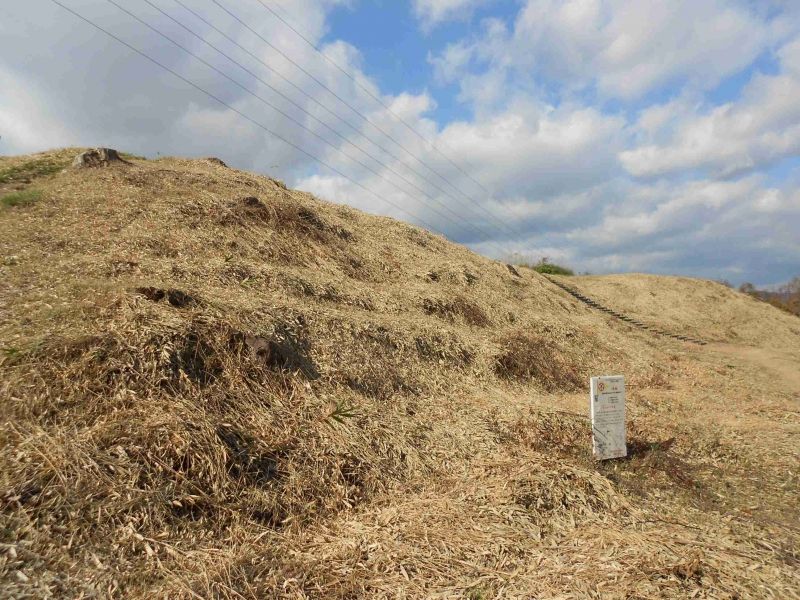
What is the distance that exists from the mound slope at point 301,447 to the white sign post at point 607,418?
0.61 feet

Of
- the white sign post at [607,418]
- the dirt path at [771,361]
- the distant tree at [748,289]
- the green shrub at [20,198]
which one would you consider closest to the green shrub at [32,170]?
the green shrub at [20,198]

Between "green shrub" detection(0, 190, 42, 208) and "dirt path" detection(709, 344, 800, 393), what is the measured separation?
18.2m

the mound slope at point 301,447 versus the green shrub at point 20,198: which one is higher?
the green shrub at point 20,198

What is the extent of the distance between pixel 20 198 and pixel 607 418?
1003 centimetres

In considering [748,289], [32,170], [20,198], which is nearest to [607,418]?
[20,198]

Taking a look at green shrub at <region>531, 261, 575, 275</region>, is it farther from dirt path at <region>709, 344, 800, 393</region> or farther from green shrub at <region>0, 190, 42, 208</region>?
green shrub at <region>0, 190, 42, 208</region>

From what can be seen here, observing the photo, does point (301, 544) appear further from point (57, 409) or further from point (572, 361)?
point (572, 361)

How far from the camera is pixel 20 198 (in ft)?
29.8

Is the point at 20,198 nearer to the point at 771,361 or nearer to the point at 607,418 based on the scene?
the point at 607,418

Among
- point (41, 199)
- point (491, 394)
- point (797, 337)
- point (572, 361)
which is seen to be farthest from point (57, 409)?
point (797, 337)

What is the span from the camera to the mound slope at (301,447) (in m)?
3.55

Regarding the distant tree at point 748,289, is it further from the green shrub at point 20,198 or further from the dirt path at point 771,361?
the green shrub at point 20,198

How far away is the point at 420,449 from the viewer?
223 inches

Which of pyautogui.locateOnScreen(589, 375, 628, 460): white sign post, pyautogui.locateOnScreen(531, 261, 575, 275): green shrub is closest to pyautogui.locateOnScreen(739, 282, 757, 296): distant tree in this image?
pyautogui.locateOnScreen(531, 261, 575, 275): green shrub
